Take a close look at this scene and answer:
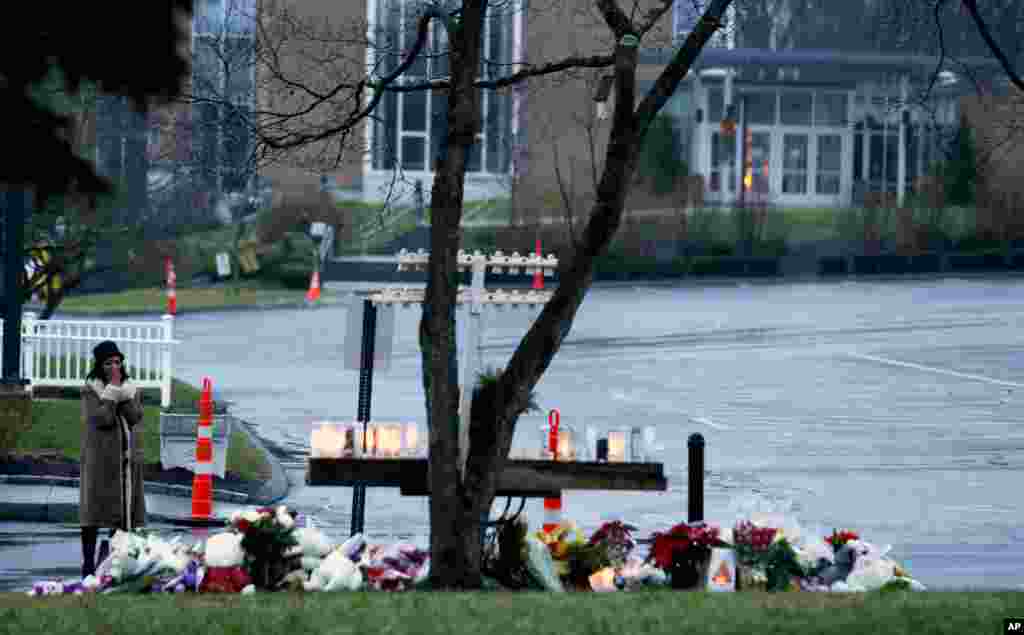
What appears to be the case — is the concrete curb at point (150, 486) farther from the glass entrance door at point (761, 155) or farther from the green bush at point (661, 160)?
the glass entrance door at point (761, 155)

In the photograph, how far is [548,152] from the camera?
2189 inches

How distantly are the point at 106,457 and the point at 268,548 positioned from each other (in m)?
3.53

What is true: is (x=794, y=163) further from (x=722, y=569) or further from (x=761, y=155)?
(x=722, y=569)

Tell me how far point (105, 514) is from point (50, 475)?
5212 millimetres

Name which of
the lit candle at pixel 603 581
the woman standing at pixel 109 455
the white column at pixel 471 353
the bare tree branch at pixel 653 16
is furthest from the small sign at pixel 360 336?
the lit candle at pixel 603 581

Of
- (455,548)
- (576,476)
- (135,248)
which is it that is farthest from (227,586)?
(135,248)

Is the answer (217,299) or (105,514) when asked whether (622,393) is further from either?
(217,299)

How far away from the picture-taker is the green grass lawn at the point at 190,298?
143ft

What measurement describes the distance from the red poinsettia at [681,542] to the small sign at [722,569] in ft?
0.16

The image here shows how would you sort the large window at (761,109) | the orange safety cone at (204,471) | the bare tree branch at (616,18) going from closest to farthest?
the bare tree branch at (616,18), the orange safety cone at (204,471), the large window at (761,109)

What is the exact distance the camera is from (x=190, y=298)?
154ft

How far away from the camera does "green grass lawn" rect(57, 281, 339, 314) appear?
4350 cm

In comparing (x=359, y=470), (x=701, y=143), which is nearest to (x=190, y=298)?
(x=701, y=143)

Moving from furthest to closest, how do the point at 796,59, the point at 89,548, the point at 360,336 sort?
the point at 796,59 → the point at 360,336 → the point at 89,548
